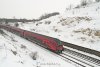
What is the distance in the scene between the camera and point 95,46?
19766 millimetres

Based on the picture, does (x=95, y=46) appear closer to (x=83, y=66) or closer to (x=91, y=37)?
(x=91, y=37)

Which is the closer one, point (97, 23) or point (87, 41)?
point (87, 41)

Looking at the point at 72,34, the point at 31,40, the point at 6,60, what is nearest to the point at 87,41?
the point at 72,34

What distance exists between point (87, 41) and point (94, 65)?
8.88 m

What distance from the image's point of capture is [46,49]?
19.7 m

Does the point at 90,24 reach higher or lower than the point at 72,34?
higher

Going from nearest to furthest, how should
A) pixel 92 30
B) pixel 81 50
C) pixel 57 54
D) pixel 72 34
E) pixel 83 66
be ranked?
pixel 83 66
pixel 57 54
pixel 81 50
pixel 92 30
pixel 72 34

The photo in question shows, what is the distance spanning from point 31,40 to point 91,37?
9041 millimetres

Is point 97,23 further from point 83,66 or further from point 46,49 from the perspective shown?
point 83,66

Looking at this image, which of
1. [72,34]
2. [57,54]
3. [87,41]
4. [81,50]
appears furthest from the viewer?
[72,34]

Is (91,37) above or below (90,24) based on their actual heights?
below

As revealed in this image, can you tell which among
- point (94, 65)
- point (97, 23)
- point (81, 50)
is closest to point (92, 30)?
point (97, 23)

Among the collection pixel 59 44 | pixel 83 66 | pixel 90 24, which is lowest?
pixel 83 66

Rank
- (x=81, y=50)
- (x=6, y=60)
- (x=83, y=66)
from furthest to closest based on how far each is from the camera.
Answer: (x=81, y=50) < (x=83, y=66) < (x=6, y=60)
